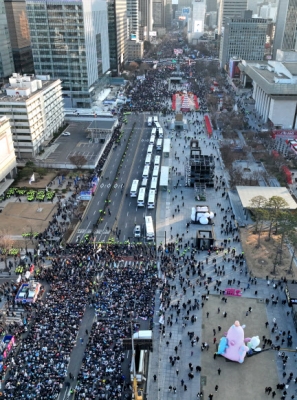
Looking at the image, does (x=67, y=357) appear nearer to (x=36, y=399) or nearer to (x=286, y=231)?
(x=36, y=399)

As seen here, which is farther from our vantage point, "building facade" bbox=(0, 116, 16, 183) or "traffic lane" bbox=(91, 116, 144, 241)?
"building facade" bbox=(0, 116, 16, 183)

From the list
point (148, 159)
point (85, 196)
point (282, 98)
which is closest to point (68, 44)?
point (148, 159)

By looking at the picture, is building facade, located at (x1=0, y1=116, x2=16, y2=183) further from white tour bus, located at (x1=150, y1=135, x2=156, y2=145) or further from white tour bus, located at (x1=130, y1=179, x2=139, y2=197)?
white tour bus, located at (x1=150, y1=135, x2=156, y2=145)

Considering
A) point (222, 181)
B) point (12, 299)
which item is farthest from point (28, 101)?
point (12, 299)

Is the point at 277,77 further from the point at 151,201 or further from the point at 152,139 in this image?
the point at 151,201

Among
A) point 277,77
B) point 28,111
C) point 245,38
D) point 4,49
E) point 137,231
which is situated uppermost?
point 245,38

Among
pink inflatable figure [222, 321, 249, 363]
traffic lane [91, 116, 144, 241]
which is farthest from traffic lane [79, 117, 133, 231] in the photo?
pink inflatable figure [222, 321, 249, 363]
